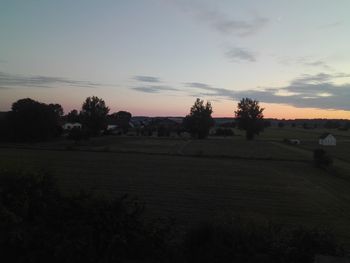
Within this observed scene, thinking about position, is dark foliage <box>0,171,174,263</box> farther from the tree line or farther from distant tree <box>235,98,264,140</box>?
distant tree <box>235,98,264,140</box>

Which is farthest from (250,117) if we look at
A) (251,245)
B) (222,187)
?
(251,245)

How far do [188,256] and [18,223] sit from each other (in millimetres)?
2777

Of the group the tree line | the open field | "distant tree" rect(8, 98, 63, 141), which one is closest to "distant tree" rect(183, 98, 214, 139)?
the tree line

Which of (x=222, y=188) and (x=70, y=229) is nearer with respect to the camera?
(x=70, y=229)

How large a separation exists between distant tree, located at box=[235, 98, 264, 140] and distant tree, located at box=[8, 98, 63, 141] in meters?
53.9

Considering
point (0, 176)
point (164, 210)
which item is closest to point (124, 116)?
point (164, 210)

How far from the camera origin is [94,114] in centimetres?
12119

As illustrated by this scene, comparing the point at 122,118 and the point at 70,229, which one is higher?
the point at 70,229

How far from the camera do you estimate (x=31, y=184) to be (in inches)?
316

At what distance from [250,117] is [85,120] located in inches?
1789

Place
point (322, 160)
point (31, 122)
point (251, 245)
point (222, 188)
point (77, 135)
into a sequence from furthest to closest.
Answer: point (31, 122)
point (77, 135)
point (322, 160)
point (222, 188)
point (251, 245)

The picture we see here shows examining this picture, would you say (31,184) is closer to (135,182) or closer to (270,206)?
(270,206)

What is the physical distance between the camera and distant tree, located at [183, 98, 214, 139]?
121 m

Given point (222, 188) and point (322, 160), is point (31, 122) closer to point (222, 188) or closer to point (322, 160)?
point (322, 160)
